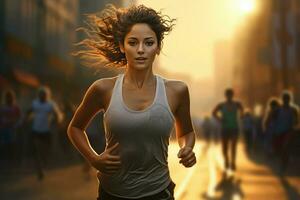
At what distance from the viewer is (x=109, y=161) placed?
420cm

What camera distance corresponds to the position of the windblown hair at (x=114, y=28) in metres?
4.36

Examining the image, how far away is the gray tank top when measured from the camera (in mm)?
4168

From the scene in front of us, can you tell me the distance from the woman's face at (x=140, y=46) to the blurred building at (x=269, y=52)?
100 ft

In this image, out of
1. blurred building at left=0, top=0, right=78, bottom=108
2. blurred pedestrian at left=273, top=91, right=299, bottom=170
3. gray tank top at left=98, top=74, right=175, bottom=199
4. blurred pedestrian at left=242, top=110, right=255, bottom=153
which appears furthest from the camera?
blurred building at left=0, top=0, right=78, bottom=108

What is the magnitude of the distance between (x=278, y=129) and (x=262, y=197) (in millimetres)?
5428

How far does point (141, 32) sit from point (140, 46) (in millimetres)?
80

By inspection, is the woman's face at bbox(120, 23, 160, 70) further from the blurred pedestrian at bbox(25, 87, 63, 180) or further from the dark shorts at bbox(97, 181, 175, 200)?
the blurred pedestrian at bbox(25, 87, 63, 180)

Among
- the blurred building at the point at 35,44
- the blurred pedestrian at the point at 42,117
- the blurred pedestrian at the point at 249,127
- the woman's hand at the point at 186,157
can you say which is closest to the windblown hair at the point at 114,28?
the woman's hand at the point at 186,157

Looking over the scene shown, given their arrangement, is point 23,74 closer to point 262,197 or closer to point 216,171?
point 216,171

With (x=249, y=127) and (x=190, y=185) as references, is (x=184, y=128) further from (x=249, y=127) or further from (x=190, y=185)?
(x=249, y=127)

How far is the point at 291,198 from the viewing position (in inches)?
467

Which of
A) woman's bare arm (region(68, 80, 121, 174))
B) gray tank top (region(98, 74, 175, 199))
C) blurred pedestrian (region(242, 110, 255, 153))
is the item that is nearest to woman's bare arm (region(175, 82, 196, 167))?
gray tank top (region(98, 74, 175, 199))

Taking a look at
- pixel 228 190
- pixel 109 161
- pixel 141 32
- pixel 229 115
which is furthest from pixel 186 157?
pixel 229 115

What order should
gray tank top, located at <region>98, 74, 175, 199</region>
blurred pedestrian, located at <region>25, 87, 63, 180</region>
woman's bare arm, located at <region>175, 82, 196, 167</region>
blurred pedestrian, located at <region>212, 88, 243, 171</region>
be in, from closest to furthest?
1. gray tank top, located at <region>98, 74, 175, 199</region>
2. woman's bare arm, located at <region>175, 82, 196, 167</region>
3. blurred pedestrian, located at <region>25, 87, 63, 180</region>
4. blurred pedestrian, located at <region>212, 88, 243, 171</region>
